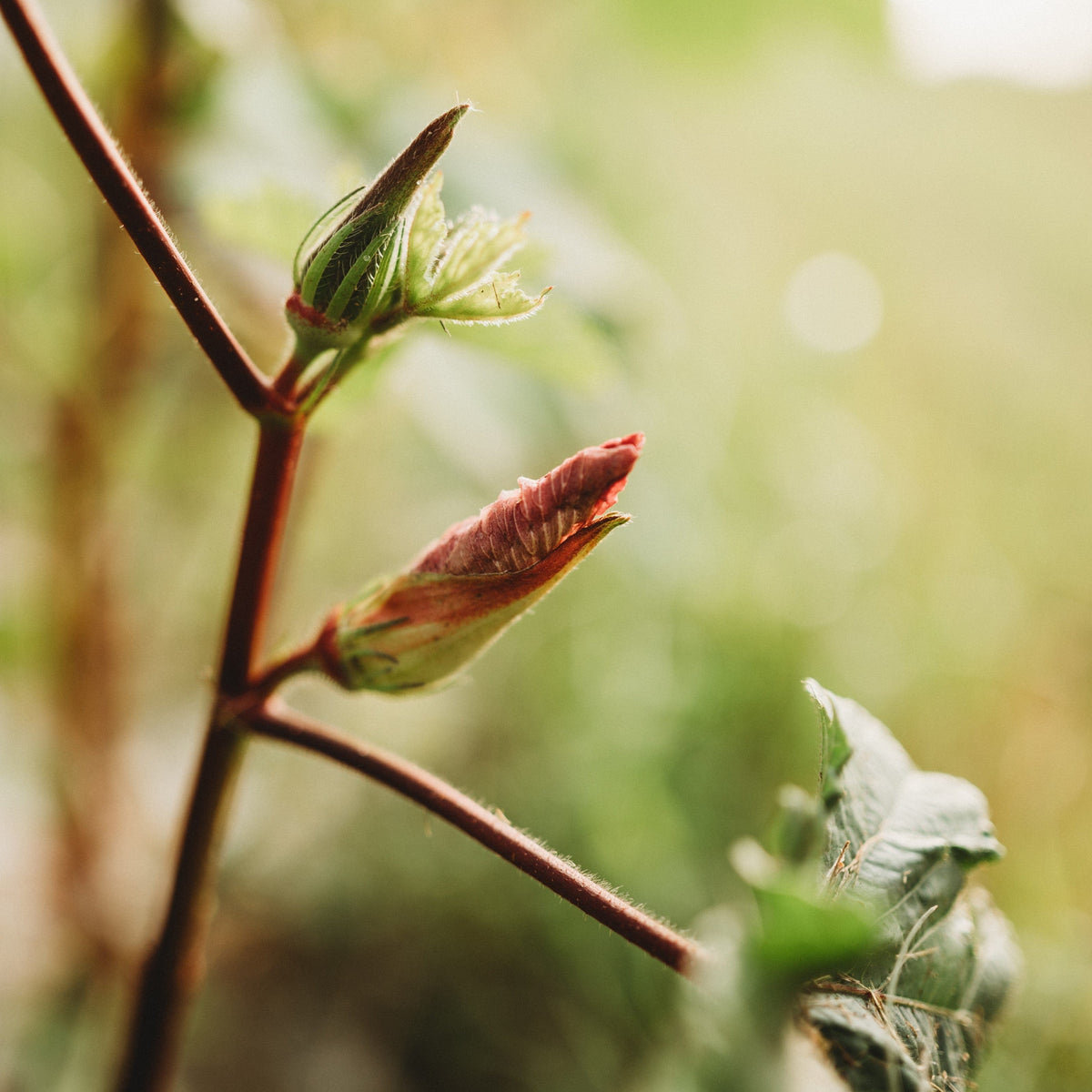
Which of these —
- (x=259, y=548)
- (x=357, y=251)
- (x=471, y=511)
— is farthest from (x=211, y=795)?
(x=471, y=511)

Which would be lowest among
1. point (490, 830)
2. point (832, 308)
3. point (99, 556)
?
point (99, 556)

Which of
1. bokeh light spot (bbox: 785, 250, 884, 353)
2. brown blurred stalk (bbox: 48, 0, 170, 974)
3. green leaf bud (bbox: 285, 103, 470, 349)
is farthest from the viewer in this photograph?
bokeh light spot (bbox: 785, 250, 884, 353)

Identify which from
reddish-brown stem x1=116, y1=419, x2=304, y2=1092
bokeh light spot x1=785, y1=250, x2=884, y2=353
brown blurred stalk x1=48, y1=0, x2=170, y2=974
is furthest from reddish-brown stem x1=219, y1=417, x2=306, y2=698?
bokeh light spot x1=785, y1=250, x2=884, y2=353

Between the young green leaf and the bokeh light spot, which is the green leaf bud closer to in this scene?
the young green leaf

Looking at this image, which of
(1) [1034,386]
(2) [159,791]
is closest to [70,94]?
(2) [159,791]

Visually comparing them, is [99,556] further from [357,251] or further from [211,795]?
[357,251]

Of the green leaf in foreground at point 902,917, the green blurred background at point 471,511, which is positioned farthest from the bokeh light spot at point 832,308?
the green leaf in foreground at point 902,917
